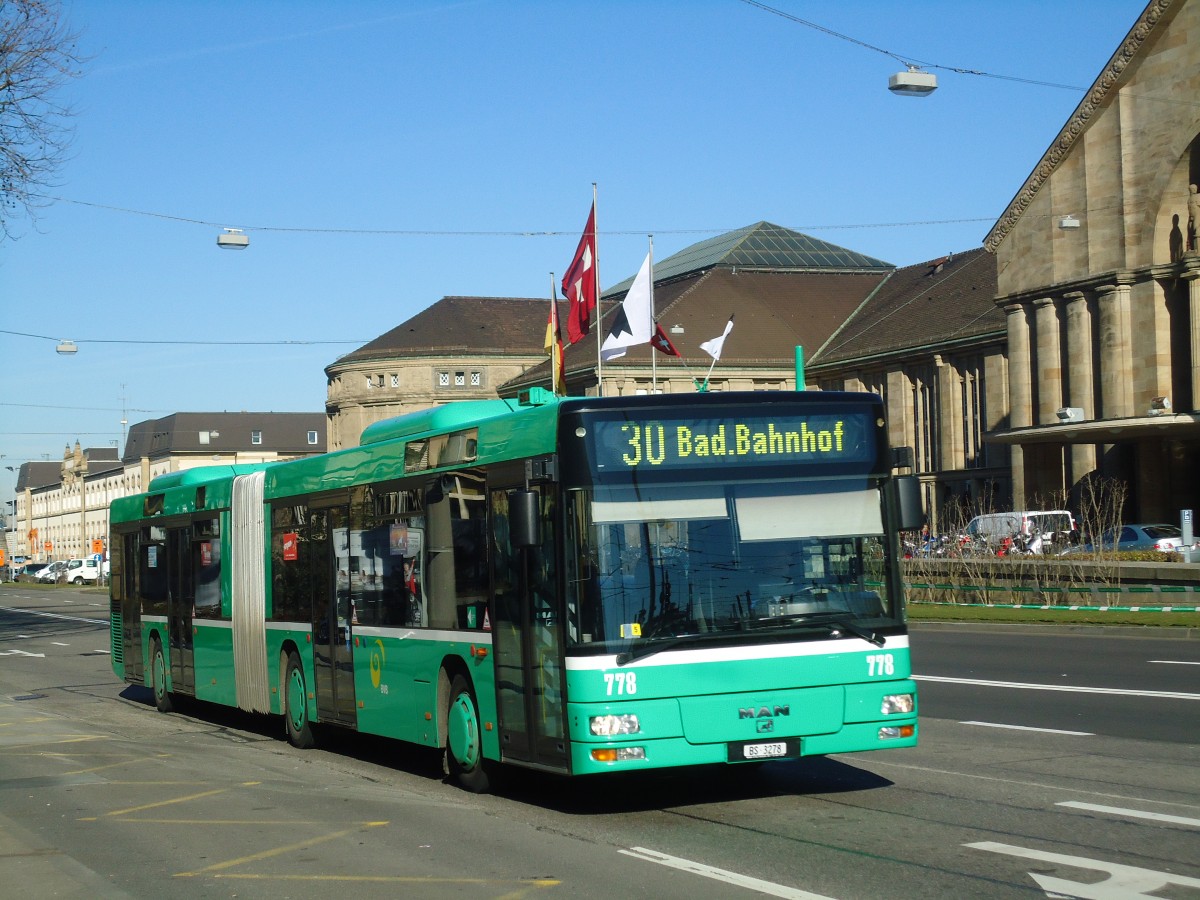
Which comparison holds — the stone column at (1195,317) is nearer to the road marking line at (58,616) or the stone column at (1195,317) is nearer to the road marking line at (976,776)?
the road marking line at (58,616)

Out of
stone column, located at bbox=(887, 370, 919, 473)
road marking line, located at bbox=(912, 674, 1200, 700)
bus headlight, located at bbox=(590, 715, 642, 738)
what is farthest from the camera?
stone column, located at bbox=(887, 370, 919, 473)

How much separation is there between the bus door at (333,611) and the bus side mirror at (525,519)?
14.2 feet

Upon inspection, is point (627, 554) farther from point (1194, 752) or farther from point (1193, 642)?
point (1193, 642)

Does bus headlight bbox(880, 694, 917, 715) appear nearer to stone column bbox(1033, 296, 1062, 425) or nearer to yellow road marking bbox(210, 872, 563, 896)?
yellow road marking bbox(210, 872, 563, 896)

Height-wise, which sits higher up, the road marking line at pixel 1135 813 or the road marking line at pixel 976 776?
the road marking line at pixel 1135 813

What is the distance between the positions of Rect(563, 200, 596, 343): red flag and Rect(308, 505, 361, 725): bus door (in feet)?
56.2

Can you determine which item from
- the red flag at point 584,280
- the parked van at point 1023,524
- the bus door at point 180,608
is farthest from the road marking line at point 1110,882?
the parked van at point 1023,524

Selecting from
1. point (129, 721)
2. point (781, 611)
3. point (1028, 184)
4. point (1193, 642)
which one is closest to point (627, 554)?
point (781, 611)

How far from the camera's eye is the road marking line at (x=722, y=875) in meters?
7.49

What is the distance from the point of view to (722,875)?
8.04 m

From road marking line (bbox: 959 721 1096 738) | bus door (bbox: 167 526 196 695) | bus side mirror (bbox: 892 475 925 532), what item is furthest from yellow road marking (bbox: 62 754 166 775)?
road marking line (bbox: 959 721 1096 738)

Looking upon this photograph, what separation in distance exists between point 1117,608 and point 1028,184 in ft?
102

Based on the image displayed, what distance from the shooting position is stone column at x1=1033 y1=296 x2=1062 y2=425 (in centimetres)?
5806

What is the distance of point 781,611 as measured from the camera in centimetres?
998
